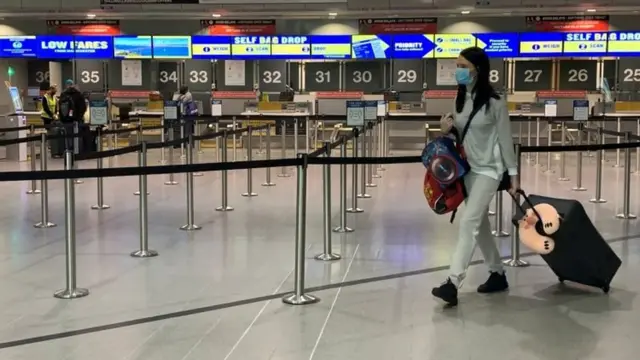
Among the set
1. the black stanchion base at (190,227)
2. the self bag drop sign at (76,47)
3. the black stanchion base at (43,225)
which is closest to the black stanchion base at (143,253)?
the black stanchion base at (190,227)

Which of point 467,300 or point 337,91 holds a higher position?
point 337,91

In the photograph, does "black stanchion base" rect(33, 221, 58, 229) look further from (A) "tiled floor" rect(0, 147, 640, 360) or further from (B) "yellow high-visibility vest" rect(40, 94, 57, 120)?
(B) "yellow high-visibility vest" rect(40, 94, 57, 120)

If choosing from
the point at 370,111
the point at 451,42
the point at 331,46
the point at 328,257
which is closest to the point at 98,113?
the point at 370,111

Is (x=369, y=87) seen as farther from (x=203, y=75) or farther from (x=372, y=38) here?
(x=203, y=75)

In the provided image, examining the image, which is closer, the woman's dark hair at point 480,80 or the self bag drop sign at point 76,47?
the woman's dark hair at point 480,80

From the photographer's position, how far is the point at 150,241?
6.92m

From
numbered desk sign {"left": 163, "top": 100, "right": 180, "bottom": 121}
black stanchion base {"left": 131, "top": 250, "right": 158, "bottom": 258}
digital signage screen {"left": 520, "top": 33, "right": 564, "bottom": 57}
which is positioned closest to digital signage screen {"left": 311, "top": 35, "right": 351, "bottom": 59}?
digital signage screen {"left": 520, "top": 33, "right": 564, "bottom": 57}

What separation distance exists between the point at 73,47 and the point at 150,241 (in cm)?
1300

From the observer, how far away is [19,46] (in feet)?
61.6

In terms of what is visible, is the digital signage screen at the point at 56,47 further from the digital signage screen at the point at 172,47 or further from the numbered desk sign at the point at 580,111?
the numbered desk sign at the point at 580,111

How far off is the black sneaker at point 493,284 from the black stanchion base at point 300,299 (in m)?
1.11

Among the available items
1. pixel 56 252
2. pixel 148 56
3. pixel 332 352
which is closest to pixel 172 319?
pixel 332 352

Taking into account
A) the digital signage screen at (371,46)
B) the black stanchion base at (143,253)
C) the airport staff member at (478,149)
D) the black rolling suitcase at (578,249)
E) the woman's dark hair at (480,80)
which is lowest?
the black stanchion base at (143,253)

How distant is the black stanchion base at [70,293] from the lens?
5.04 meters
